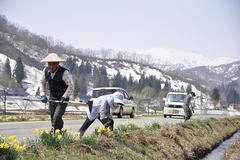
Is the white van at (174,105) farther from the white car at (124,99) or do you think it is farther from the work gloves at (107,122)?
the work gloves at (107,122)

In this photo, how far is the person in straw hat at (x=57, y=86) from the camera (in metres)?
7.75

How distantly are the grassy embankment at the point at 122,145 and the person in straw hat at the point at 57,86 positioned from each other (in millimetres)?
427

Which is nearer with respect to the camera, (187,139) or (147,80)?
(187,139)

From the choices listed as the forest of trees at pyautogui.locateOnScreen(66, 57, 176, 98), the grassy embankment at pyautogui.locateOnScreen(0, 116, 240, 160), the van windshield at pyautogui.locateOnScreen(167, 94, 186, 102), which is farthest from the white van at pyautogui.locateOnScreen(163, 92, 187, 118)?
the forest of trees at pyautogui.locateOnScreen(66, 57, 176, 98)

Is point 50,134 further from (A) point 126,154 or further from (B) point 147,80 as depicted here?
(B) point 147,80

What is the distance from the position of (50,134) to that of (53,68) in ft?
4.99

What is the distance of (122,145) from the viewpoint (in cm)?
882

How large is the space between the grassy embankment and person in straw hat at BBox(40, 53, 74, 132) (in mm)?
427

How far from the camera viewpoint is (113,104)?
28.8 feet

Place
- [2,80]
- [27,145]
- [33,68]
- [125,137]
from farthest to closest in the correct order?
[33,68], [2,80], [125,137], [27,145]

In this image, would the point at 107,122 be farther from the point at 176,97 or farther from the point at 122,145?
the point at 176,97

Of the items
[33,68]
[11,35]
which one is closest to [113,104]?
[33,68]

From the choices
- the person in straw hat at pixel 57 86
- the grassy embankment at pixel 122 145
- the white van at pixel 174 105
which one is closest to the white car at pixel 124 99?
the white van at pixel 174 105

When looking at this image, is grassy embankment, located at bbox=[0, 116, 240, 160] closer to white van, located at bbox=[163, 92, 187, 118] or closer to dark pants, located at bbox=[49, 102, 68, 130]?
dark pants, located at bbox=[49, 102, 68, 130]
